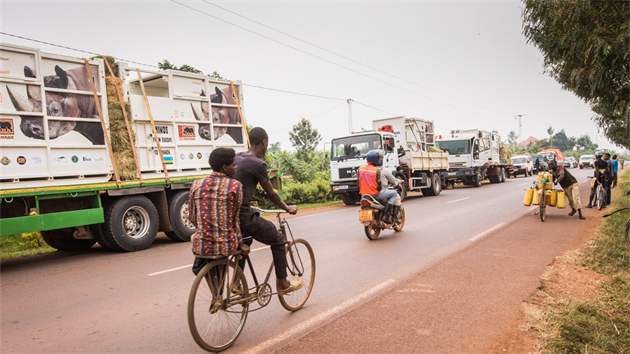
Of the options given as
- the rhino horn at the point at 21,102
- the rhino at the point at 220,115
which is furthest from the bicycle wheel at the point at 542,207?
the rhino horn at the point at 21,102

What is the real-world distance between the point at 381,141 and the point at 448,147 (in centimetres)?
1262

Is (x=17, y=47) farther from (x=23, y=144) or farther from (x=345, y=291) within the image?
(x=345, y=291)

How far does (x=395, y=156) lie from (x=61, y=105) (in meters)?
12.4

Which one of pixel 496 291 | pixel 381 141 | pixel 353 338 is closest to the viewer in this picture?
pixel 353 338

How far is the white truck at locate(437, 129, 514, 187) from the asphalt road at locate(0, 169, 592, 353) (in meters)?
16.9

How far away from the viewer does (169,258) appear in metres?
8.05

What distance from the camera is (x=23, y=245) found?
33.6 ft

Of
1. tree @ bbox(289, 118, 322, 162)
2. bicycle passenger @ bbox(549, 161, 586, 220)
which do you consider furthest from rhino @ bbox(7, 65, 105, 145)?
tree @ bbox(289, 118, 322, 162)

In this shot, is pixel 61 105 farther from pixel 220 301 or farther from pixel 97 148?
pixel 220 301

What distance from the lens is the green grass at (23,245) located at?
9695mm

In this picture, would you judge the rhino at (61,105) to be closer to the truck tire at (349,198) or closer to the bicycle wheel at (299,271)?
the bicycle wheel at (299,271)

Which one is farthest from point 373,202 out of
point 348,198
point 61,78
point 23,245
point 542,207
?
point 348,198

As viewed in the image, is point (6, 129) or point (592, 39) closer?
point (592, 39)

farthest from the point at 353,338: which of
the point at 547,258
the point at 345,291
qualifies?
the point at 547,258
